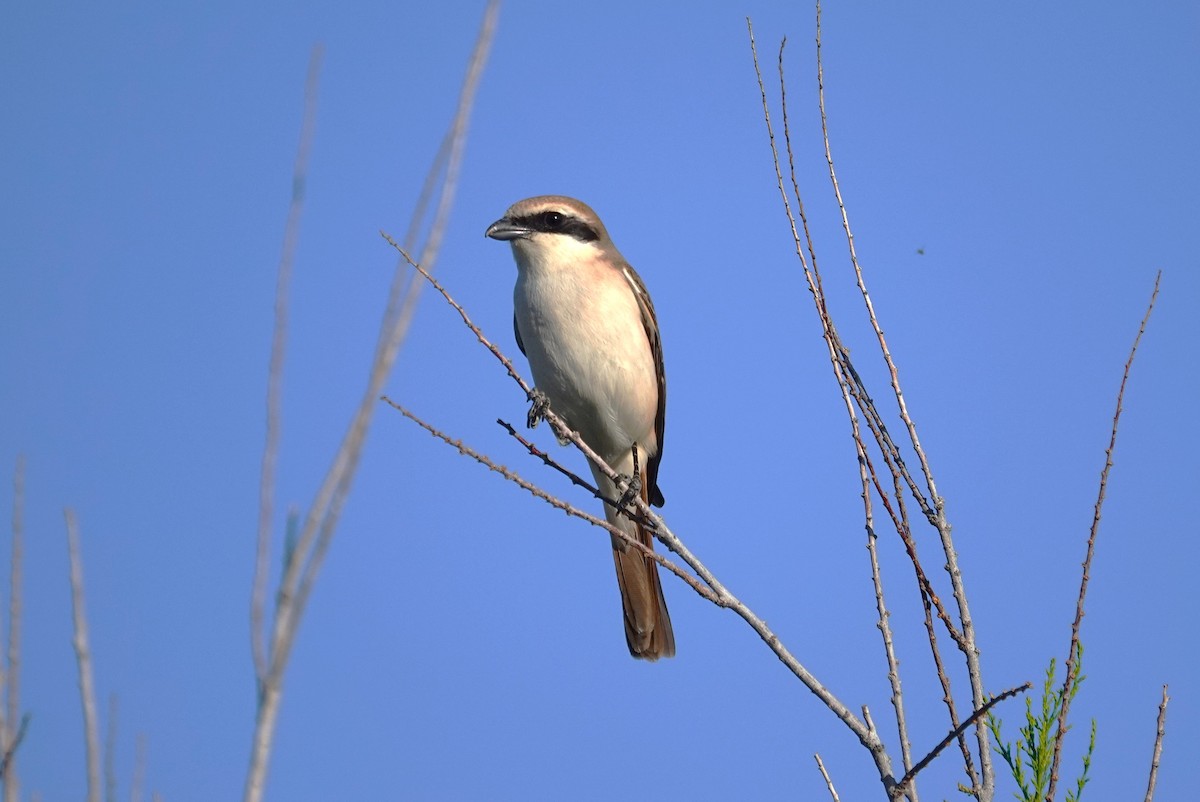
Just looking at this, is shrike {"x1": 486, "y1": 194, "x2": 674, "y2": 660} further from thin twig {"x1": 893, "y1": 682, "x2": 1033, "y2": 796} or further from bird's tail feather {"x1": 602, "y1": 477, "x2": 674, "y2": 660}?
thin twig {"x1": 893, "y1": 682, "x2": 1033, "y2": 796}

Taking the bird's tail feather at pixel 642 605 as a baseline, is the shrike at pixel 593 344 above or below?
above

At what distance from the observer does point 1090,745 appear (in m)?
3.05

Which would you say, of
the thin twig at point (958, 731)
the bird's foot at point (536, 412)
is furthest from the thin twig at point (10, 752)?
the bird's foot at point (536, 412)

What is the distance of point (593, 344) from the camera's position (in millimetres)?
5648

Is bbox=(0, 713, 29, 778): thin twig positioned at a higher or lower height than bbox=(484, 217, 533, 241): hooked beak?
lower

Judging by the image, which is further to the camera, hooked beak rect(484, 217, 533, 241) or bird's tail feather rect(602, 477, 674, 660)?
hooked beak rect(484, 217, 533, 241)

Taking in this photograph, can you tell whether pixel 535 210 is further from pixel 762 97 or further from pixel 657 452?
pixel 762 97

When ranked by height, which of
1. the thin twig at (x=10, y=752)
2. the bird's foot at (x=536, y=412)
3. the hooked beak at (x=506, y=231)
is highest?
the hooked beak at (x=506, y=231)

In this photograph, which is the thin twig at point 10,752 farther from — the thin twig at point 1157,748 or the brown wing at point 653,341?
the brown wing at point 653,341

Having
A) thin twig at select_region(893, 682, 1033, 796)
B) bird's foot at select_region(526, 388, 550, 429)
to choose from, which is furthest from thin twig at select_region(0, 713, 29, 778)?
bird's foot at select_region(526, 388, 550, 429)

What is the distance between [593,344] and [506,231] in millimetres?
799

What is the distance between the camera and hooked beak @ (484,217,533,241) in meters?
5.83

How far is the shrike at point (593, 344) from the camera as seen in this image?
5.66 meters

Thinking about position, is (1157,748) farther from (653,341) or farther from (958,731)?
(653,341)
